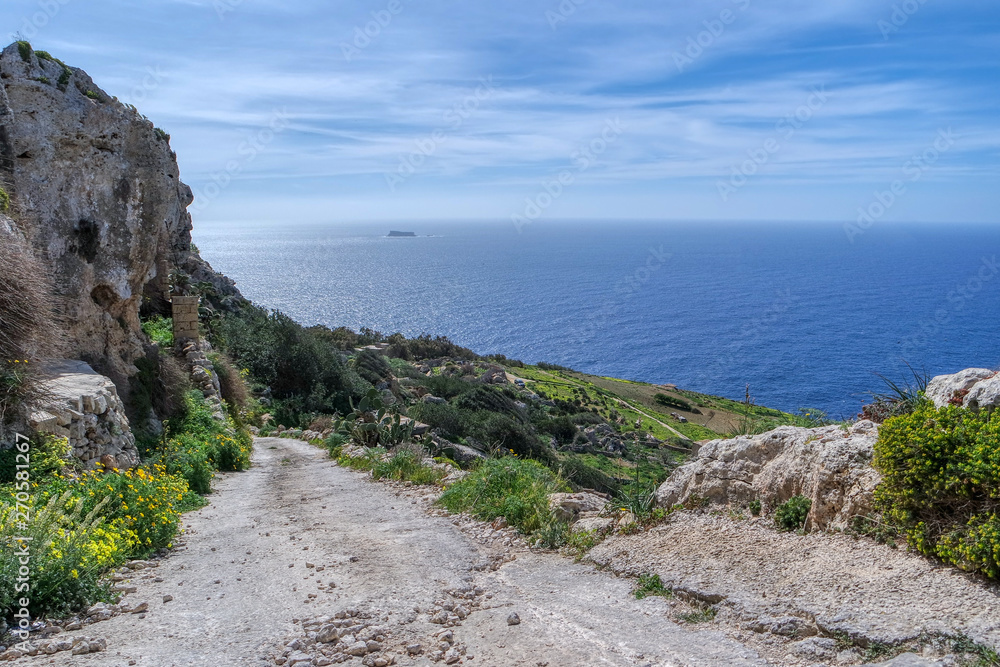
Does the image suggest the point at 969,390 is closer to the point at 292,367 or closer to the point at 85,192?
the point at 85,192

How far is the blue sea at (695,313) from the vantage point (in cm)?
6888

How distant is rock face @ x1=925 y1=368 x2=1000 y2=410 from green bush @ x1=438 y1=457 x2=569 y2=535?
4.07 metres

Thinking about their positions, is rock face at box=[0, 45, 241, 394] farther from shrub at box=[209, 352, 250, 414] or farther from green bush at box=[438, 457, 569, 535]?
green bush at box=[438, 457, 569, 535]

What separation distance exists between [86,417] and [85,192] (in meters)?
5.00

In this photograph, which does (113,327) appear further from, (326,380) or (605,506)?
(326,380)

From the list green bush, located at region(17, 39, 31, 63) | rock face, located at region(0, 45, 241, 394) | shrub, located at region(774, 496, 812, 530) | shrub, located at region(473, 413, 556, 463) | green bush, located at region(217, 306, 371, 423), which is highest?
green bush, located at region(17, 39, 31, 63)

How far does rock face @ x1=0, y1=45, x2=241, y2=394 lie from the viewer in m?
10.9

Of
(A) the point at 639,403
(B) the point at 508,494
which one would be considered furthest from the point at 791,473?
(A) the point at 639,403

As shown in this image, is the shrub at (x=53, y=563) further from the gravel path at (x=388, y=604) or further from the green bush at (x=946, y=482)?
the green bush at (x=946, y=482)

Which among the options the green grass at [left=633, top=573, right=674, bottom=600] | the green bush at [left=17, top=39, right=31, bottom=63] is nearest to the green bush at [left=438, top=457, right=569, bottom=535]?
the green grass at [left=633, top=573, right=674, bottom=600]

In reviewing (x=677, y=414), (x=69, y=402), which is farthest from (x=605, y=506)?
(x=677, y=414)

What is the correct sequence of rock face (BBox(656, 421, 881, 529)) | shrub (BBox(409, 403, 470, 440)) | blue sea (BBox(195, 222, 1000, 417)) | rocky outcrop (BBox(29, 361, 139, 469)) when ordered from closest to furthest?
rock face (BBox(656, 421, 881, 529))
rocky outcrop (BBox(29, 361, 139, 469))
shrub (BBox(409, 403, 470, 440))
blue sea (BBox(195, 222, 1000, 417))

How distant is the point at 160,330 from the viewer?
1938cm

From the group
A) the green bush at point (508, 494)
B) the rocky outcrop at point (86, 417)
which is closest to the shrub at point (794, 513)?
the green bush at point (508, 494)
